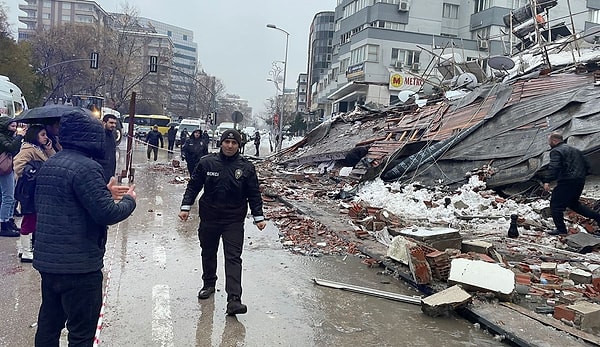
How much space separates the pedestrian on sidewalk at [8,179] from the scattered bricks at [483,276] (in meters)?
6.41

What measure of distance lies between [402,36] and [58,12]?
9501cm

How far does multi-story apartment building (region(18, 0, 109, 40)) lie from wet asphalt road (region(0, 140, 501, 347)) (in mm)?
115102

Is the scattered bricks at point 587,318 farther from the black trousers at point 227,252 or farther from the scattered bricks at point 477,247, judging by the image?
the black trousers at point 227,252

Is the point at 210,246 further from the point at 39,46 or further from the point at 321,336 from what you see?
the point at 39,46

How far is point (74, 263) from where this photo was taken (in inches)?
127

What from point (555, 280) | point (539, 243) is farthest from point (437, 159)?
point (555, 280)

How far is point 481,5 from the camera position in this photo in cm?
5269

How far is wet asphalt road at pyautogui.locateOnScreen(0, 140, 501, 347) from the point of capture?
459 cm

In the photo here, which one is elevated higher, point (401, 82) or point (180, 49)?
point (180, 49)

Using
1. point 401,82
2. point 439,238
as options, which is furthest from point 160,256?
point 401,82

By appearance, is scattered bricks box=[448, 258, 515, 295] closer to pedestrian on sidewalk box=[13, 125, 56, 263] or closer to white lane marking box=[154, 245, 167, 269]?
white lane marking box=[154, 245, 167, 269]

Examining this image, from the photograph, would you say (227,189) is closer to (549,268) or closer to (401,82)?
(549,268)

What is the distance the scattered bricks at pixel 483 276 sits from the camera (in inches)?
221

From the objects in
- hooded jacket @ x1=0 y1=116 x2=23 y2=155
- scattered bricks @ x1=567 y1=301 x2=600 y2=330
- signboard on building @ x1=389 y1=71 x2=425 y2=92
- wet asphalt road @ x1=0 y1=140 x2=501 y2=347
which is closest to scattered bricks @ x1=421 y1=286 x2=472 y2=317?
wet asphalt road @ x1=0 y1=140 x2=501 y2=347
